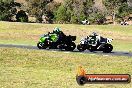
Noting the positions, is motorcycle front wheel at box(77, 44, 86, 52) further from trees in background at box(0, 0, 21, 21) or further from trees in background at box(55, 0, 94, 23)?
trees in background at box(0, 0, 21, 21)

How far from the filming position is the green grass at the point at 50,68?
1805 centimetres

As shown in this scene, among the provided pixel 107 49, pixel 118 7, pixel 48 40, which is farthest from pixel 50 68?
pixel 118 7

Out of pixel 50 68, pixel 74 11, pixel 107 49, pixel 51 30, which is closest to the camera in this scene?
pixel 50 68

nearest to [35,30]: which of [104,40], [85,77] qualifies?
[104,40]

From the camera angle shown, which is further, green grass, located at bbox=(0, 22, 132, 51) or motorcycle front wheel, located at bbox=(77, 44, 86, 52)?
green grass, located at bbox=(0, 22, 132, 51)

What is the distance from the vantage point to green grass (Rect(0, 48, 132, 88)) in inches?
711

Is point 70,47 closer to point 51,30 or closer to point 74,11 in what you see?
point 51,30

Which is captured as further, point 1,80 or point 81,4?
point 81,4

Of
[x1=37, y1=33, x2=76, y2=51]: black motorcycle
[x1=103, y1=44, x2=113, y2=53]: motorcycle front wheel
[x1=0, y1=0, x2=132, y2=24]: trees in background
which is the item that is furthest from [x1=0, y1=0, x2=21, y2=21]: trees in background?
[x1=103, y1=44, x2=113, y2=53]: motorcycle front wheel

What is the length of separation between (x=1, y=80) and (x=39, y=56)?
10075 millimetres

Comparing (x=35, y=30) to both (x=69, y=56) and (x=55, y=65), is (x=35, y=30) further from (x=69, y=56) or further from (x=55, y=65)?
(x=55, y=65)

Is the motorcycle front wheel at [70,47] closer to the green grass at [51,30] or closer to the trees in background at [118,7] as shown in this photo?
the green grass at [51,30]

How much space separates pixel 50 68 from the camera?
2372cm

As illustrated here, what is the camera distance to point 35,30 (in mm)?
68062
